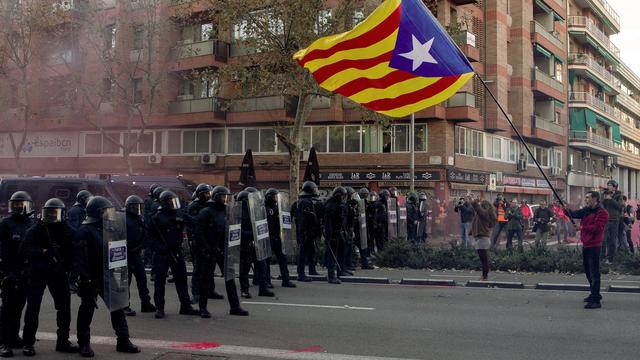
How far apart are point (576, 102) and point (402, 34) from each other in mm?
42180

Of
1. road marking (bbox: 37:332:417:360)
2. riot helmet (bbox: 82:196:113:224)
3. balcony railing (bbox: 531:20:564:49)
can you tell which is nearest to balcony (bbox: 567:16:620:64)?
balcony railing (bbox: 531:20:564:49)

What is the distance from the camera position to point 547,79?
42.3 m

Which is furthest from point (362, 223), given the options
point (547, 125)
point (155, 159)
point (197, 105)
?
point (547, 125)

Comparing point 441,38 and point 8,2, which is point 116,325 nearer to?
point 441,38

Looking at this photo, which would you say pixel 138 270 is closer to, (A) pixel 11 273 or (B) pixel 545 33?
(A) pixel 11 273

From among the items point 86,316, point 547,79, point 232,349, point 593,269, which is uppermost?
point 547,79

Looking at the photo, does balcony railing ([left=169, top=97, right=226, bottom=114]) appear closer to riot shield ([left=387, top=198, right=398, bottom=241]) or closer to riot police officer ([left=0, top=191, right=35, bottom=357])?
riot shield ([left=387, top=198, right=398, bottom=241])

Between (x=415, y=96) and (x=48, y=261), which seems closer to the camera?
(x=48, y=261)

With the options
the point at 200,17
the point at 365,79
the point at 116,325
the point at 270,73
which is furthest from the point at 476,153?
the point at 116,325

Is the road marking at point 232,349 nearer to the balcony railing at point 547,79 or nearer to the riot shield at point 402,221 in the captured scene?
the riot shield at point 402,221

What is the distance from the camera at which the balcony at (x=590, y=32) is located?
4912cm

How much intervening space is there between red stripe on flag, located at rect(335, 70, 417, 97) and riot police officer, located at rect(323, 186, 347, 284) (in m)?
2.40

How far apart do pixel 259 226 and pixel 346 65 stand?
310 cm

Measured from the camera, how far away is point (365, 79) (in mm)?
11133
